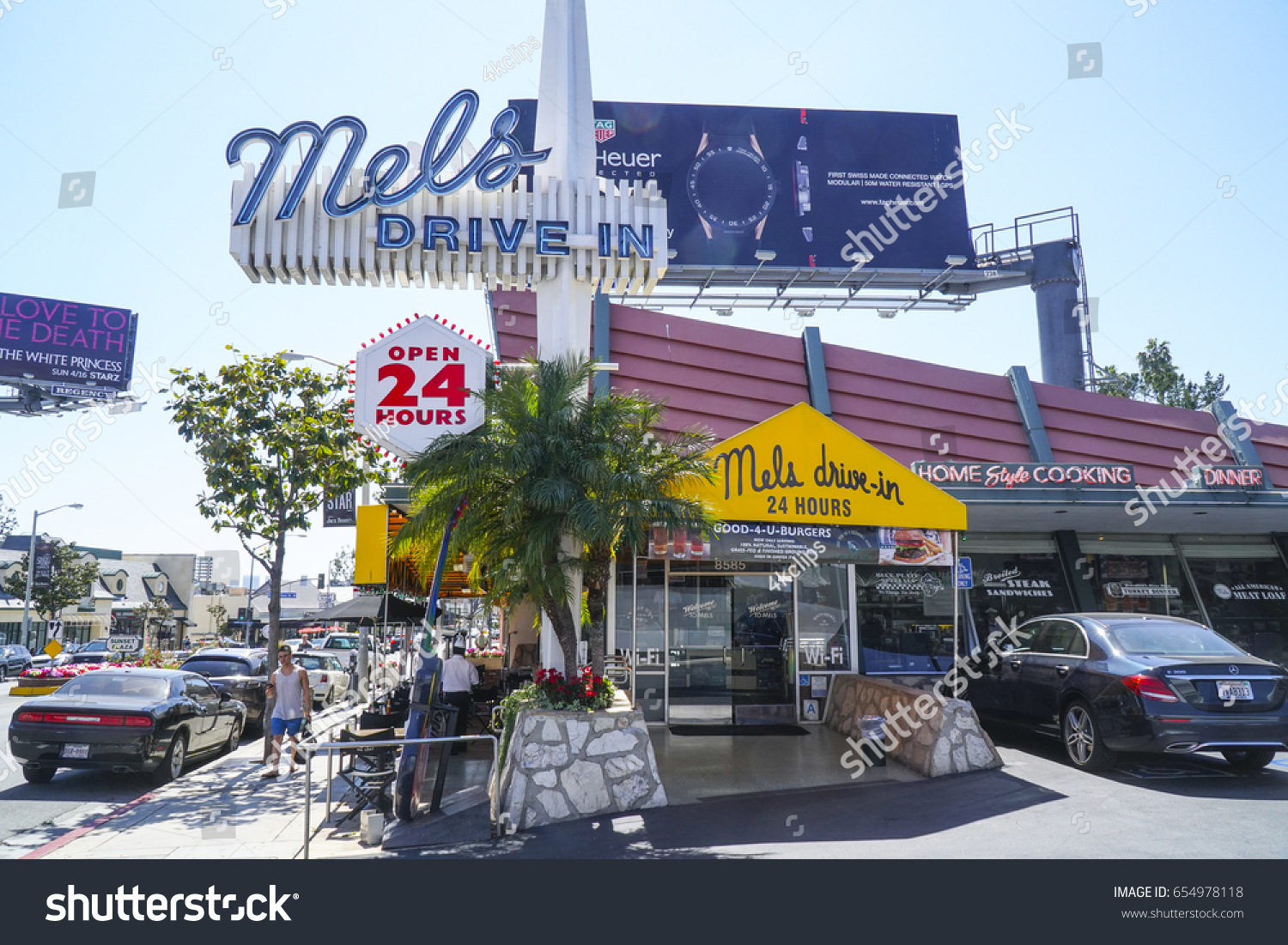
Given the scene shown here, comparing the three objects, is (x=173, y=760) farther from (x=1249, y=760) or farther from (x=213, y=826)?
(x=1249, y=760)

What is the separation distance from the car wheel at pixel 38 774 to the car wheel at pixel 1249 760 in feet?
45.4

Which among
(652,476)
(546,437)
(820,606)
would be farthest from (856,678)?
(546,437)

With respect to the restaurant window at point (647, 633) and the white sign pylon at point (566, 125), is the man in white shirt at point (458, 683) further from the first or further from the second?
the white sign pylon at point (566, 125)

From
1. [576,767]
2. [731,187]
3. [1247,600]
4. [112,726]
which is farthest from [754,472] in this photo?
[731,187]

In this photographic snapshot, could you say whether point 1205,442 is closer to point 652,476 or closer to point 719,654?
point 719,654

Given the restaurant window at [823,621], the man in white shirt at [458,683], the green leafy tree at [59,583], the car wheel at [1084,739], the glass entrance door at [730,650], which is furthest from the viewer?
the green leafy tree at [59,583]

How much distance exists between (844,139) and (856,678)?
2002cm

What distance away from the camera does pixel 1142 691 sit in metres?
8.50

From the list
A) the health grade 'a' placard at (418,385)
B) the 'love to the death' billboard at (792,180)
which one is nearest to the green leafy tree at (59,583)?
→ the 'love to the death' billboard at (792,180)

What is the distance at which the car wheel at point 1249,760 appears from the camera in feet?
29.8

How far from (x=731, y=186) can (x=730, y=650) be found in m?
17.3

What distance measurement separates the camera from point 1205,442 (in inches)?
688

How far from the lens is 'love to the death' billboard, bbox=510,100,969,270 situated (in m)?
25.7
